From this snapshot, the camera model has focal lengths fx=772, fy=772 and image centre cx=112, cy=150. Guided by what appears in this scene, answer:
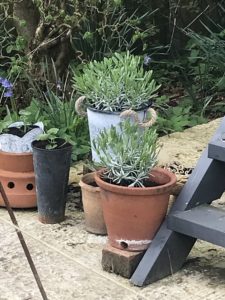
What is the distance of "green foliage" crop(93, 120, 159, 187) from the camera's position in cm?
336

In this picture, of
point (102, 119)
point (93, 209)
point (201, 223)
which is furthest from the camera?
point (102, 119)

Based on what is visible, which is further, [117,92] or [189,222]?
[117,92]

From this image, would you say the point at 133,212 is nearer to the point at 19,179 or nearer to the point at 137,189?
the point at 137,189

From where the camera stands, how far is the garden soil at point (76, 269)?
328 centimetres

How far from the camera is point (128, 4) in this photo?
710 centimetres

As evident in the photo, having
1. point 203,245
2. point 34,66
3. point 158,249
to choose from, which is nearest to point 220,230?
point 158,249

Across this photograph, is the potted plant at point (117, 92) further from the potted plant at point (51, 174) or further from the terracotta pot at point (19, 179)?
the terracotta pot at point (19, 179)

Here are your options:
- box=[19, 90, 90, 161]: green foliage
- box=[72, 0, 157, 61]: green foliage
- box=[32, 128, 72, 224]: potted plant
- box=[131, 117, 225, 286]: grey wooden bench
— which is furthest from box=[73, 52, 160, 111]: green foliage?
box=[72, 0, 157, 61]: green foliage

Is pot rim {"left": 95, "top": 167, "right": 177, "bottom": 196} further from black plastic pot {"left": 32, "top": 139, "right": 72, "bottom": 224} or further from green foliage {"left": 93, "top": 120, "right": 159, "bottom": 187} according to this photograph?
black plastic pot {"left": 32, "top": 139, "right": 72, "bottom": 224}

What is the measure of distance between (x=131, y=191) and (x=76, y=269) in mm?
490

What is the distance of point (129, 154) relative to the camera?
3367 mm

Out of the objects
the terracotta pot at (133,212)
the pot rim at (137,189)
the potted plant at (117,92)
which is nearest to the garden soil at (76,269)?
the terracotta pot at (133,212)

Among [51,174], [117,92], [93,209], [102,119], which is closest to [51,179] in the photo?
[51,174]

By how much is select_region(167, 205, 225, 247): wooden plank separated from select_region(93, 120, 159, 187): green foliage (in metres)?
0.23
